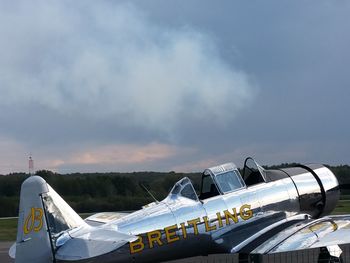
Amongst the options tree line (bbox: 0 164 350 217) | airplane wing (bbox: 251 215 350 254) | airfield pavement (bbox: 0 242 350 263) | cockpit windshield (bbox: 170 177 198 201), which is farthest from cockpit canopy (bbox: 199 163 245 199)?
tree line (bbox: 0 164 350 217)

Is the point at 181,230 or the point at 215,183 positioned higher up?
the point at 215,183

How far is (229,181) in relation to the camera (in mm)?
10031

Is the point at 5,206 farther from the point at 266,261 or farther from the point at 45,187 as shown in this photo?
the point at 45,187

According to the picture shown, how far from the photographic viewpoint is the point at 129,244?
27.3ft

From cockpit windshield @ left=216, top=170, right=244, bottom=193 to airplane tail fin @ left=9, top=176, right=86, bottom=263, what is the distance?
9.04 feet

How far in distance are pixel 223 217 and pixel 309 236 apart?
143cm

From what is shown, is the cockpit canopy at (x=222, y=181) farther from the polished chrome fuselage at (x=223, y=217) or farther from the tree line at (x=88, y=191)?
the tree line at (x=88, y=191)

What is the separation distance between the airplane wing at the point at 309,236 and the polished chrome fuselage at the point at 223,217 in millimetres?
266

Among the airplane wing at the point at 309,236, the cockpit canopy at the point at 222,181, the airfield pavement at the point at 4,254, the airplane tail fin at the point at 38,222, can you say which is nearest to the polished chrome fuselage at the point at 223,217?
the cockpit canopy at the point at 222,181

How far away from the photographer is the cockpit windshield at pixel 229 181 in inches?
388

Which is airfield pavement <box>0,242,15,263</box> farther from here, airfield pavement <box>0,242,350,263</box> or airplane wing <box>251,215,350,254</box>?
airplane wing <box>251,215,350,254</box>

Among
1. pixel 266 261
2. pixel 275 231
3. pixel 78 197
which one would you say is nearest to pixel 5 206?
pixel 78 197

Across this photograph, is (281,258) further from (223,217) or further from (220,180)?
(223,217)

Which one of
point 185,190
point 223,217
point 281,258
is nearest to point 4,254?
point 281,258
